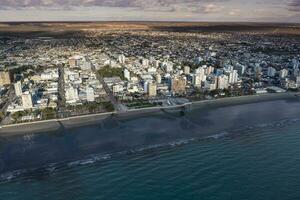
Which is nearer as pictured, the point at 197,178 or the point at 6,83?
the point at 197,178

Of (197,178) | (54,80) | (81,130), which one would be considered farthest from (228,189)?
(54,80)

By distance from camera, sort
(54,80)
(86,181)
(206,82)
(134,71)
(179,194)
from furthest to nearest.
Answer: (134,71) < (54,80) < (206,82) < (86,181) < (179,194)

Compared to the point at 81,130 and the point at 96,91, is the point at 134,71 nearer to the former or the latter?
the point at 96,91

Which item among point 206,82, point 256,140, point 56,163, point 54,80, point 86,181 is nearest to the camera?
point 86,181

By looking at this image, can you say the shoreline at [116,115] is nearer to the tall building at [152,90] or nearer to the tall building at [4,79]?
the tall building at [152,90]

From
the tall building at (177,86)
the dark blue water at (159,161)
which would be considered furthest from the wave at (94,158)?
the tall building at (177,86)

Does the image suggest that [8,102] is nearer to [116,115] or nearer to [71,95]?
[71,95]

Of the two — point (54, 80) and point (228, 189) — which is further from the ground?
point (54, 80)
